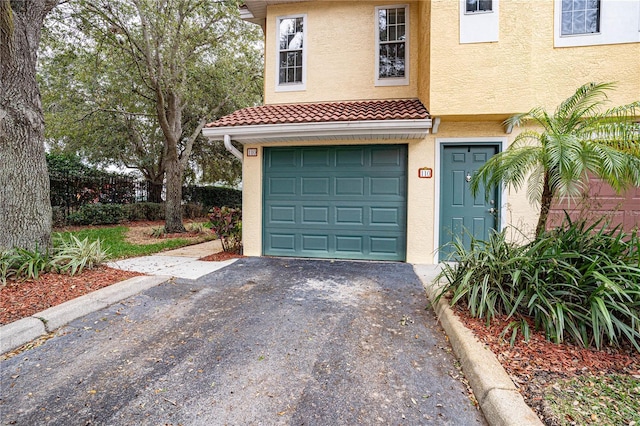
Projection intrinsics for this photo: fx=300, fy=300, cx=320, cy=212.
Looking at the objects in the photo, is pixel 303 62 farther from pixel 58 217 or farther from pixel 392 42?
pixel 58 217

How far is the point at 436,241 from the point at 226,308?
4200 millimetres

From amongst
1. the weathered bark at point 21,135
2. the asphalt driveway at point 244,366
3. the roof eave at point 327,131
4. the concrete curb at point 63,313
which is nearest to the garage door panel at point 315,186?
the roof eave at point 327,131

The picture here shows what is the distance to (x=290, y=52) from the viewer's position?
23.9ft

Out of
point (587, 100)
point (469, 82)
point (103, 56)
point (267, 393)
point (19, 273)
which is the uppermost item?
point (103, 56)

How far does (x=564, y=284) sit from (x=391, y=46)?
20.0ft

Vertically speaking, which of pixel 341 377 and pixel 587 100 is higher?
pixel 587 100

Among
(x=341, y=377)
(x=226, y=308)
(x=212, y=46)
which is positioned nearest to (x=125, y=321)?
(x=226, y=308)

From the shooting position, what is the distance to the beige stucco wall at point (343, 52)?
22.5 ft

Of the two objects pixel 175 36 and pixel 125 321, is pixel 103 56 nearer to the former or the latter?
pixel 175 36

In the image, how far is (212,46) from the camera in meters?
9.74

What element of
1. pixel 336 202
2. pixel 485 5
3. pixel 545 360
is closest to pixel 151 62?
pixel 336 202

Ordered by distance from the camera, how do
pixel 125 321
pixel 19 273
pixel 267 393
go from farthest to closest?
pixel 19 273 → pixel 125 321 → pixel 267 393

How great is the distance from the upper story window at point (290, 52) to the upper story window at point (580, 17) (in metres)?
5.20

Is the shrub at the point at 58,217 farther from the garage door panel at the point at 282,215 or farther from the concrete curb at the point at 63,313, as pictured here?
the garage door panel at the point at 282,215
